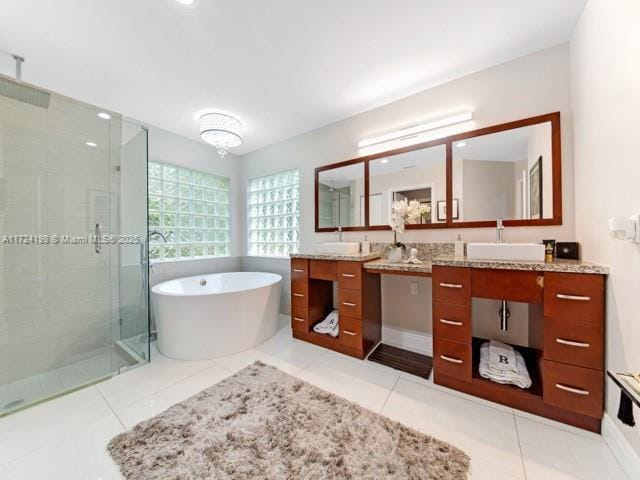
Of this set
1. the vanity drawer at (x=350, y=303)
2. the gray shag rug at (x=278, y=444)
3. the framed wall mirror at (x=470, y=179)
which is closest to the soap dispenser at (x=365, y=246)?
the framed wall mirror at (x=470, y=179)

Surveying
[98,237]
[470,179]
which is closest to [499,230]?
→ [470,179]

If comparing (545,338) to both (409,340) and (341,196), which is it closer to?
(409,340)

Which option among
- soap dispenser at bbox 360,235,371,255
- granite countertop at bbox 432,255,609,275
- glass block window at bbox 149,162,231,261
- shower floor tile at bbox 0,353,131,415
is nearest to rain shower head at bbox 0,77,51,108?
glass block window at bbox 149,162,231,261

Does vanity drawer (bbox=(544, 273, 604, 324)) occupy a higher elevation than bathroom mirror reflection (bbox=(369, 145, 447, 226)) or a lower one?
lower

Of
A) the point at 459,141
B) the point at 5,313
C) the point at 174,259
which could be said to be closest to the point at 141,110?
the point at 174,259

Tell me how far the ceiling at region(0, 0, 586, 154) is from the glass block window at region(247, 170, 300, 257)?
1126mm

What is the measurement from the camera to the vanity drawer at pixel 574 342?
3.92 ft

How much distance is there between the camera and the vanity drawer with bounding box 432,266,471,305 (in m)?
1.52

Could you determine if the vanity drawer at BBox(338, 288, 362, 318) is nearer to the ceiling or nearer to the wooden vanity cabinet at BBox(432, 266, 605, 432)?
the wooden vanity cabinet at BBox(432, 266, 605, 432)

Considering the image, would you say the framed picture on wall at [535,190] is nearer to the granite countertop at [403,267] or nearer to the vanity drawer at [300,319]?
the granite countertop at [403,267]

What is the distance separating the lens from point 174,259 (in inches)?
115

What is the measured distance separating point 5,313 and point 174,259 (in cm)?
140

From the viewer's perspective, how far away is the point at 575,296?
1.24 meters

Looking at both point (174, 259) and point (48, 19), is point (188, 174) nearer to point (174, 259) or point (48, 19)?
point (174, 259)
